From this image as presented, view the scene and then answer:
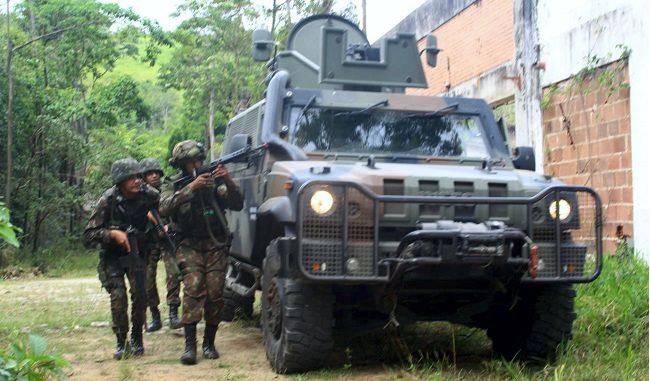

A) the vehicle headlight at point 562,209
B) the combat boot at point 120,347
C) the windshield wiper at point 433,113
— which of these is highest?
the windshield wiper at point 433,113

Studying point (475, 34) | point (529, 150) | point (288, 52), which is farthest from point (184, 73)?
point (529, 150)

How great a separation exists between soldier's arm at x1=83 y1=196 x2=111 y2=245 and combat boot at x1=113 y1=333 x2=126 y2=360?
0.67 m

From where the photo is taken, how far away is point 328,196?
14.9 feet

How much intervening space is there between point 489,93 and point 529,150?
193 inches

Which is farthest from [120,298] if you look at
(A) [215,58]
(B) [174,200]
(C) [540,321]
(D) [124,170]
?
(A) [215,58]

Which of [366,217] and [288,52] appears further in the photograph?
[288,52]

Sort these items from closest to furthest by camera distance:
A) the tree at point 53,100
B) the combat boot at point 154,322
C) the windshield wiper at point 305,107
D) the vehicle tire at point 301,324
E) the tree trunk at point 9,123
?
the vehicle tire at point 301,324 → the windshield wiper at point 305,107 → the combat boot at point 154,322 → the tree trunk at point 9,123 → the tree at point 53,100

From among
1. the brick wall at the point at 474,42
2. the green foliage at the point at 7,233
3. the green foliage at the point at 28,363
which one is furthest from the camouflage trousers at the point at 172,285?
the brick wall at the point at 474,42

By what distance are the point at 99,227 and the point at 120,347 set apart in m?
0.85

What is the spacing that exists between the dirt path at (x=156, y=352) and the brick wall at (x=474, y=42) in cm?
461

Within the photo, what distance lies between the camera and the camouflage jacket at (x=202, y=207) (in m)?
5.77

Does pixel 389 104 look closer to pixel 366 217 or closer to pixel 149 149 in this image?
pixel 366 217

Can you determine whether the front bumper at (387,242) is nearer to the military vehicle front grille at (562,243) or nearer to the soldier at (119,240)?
the military vehicle front grille at (562,243)

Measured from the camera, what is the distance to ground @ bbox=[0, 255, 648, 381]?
4.94 m
